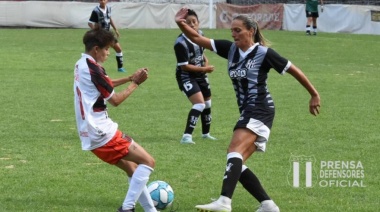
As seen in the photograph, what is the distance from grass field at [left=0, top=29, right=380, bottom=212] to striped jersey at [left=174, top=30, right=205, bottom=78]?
980 mm

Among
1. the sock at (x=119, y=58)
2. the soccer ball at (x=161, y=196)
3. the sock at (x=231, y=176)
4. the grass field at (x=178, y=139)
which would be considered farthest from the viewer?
the sock at (x=119, y=58)

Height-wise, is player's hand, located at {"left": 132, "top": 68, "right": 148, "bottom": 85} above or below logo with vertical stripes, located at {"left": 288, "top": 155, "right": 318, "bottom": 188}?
above

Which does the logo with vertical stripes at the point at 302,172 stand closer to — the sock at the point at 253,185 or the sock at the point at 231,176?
the sock at the point at 253,185

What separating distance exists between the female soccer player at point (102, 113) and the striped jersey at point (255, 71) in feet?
3.09

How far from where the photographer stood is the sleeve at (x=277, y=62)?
282 inches

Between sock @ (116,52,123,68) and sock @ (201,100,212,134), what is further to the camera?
sock @ (116,52,123,68)

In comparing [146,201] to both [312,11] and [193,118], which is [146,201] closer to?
[193,118]

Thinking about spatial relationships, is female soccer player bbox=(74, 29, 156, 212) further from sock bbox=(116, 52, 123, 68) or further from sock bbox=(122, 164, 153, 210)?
sock bbox=(116, 52, 123, 68)

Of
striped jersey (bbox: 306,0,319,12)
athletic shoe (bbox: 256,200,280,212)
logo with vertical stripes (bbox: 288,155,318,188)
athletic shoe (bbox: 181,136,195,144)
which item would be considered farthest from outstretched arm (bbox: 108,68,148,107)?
striped jersey (bbox: 306,0,319,12)

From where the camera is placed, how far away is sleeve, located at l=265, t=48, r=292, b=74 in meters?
7.17

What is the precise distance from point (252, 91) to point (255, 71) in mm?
186

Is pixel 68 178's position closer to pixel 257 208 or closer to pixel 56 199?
pixel 56 199

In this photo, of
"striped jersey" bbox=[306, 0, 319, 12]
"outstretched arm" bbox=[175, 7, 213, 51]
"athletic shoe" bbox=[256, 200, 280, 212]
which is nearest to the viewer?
"athletic shoe" bbox=[256, 200, 280, 212]

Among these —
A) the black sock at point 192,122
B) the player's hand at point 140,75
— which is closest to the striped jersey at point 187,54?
the black sock at point 192,122
